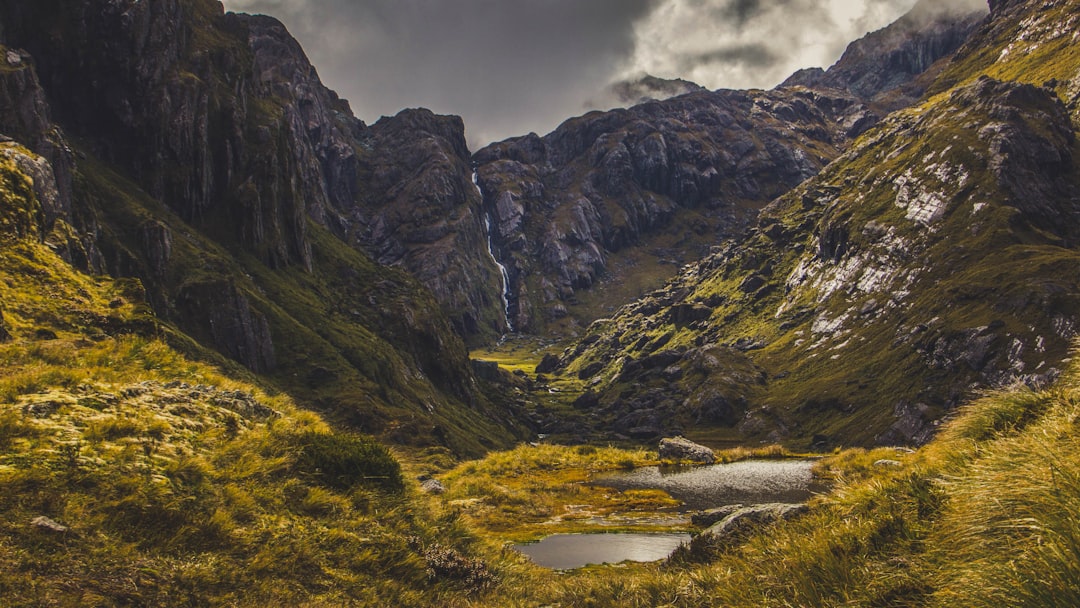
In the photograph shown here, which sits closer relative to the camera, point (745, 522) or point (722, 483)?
point (745, 522)

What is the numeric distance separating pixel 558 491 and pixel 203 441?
29975mm

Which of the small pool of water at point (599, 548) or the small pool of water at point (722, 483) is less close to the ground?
the small pool of water at point (599, 548)

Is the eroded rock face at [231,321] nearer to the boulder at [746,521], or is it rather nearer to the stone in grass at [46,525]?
the stone in grass at [46,525]

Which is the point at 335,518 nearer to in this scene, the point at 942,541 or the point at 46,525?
the point at 46,525

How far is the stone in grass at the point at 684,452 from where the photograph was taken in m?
61.2

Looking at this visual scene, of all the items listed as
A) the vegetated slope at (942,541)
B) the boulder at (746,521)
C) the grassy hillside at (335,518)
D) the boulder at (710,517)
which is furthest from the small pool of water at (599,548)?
the vegetated slope at (942,541)

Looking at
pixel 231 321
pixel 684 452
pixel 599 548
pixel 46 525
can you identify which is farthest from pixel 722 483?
pixel 231 321

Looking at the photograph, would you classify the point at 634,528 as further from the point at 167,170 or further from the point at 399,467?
the point at 167,170

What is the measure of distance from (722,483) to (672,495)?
239 inches

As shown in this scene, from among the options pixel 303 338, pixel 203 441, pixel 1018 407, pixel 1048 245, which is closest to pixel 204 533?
pixel 203 441

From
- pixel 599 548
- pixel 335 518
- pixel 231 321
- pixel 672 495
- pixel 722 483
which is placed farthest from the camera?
pixel 231 321

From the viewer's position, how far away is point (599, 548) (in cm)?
2372

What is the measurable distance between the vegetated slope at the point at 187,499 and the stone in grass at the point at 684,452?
49947 millimetres

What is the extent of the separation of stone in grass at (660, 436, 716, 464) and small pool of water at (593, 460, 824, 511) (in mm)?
4610
